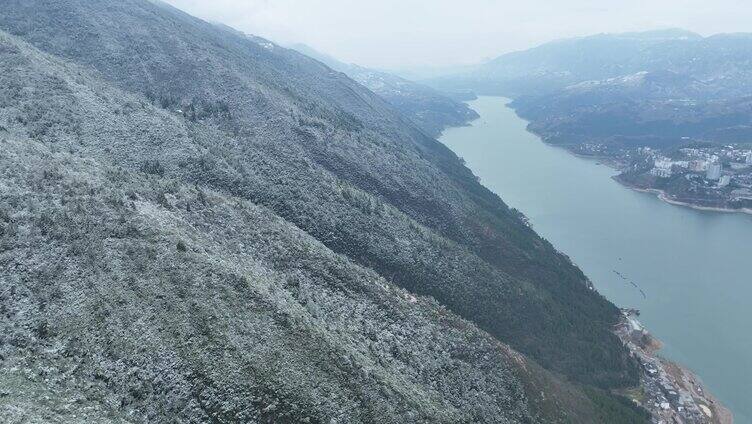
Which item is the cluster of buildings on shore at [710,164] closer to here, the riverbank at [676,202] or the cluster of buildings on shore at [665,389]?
the riverbank at [676,202]

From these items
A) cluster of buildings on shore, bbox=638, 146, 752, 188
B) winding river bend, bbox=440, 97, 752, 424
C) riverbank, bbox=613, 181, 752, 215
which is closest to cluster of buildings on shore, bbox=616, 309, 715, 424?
winding river bend, bbox=440, 97, 752, 424

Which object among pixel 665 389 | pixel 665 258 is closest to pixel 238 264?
pixel 665 389

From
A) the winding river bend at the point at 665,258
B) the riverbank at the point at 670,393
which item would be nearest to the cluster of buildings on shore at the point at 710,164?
the winding river bend at the point at 665,258

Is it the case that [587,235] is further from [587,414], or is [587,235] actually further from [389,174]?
[587,414]

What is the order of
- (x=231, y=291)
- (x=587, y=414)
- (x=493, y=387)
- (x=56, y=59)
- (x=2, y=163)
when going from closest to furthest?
(x=231, y=291) < (x=2, y=163) < (x=493, y=387) < (x=587, y=414) < (x=56, y=59)

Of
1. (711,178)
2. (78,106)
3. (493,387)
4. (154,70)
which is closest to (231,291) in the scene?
(493,387)

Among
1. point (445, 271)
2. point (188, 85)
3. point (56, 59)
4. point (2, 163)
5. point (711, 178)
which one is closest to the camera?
point (2, 163)

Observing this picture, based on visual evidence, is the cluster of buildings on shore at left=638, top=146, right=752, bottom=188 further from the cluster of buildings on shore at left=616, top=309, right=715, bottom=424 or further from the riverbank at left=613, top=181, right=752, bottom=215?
the cluster of buildings on shore at left=616, top=309, right=715, bottom=424
